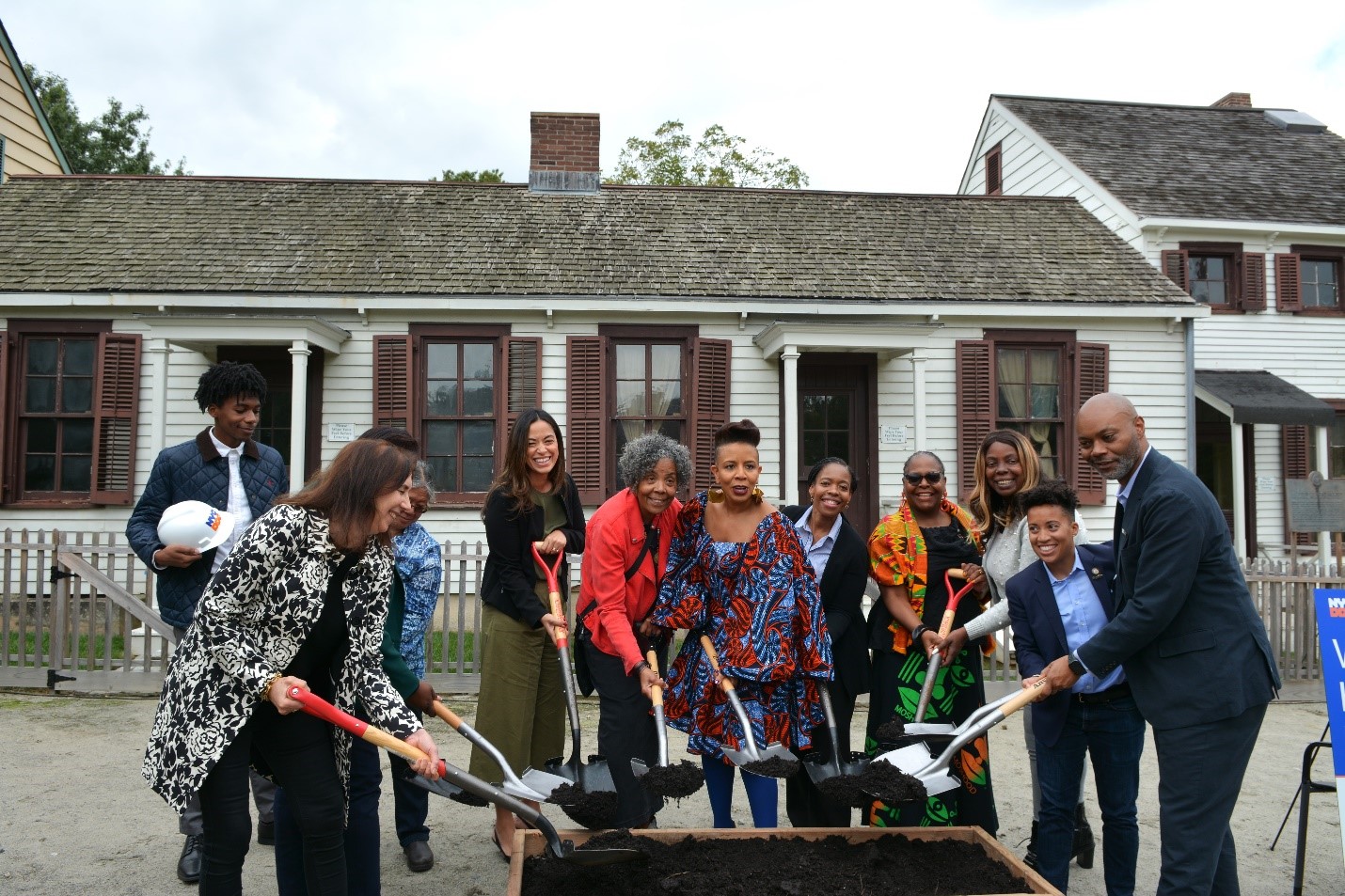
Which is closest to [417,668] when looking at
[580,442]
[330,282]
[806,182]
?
[580,442]

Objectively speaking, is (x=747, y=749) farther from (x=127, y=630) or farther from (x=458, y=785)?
(x=127, y=630)

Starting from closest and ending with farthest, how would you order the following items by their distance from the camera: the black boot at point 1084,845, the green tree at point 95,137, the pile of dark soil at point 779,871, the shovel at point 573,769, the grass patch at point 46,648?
the pile of dark soil at point 779,871, the shovel at point 573,769, the black boot at point 1084,845, the grass patch at point 46,648, the green tree at point 95,137

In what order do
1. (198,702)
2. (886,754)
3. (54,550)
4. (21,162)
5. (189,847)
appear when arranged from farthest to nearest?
(21,162), (54,550), (189,847), (886,754), (198,702)

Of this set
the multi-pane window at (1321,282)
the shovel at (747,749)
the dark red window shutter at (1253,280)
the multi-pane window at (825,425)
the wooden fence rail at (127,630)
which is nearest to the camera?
the shovel at (747,749)

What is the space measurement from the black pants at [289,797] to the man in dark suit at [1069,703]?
240 centimetres

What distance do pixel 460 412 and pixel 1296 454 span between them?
11.9m

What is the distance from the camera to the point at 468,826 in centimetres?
468

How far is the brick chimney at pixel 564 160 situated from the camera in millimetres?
12867

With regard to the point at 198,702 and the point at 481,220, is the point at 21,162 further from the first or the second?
the point at 198,702

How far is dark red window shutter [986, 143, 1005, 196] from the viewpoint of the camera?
56.2 feet

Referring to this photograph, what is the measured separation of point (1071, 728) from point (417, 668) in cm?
289

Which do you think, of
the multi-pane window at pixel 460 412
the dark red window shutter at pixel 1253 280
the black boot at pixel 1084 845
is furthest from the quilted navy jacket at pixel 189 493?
the dark red window shutter at pixel 1253 280

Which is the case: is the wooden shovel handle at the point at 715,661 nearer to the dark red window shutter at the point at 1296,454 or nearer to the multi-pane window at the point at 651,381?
the multi-pane window at the point at 651,381

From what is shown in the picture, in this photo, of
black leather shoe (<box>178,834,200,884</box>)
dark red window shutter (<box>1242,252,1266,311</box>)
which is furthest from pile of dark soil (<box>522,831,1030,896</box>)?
dark red window shutter (<box>1242,252,1266,311</box>)
